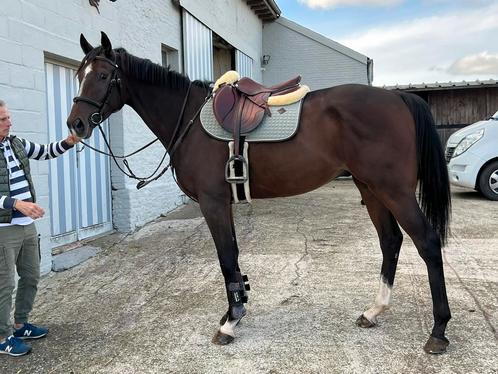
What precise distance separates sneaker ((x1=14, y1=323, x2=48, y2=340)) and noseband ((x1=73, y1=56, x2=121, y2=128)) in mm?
1566

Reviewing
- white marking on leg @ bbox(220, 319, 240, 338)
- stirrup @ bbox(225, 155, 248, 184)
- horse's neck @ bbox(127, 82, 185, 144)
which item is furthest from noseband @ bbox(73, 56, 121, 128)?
white marking on leg @ bbox(220, 319, 240, 338)

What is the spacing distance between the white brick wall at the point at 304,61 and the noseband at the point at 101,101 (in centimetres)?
1160

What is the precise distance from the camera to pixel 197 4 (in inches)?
364

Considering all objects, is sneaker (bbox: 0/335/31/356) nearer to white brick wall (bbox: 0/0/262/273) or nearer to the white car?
white brick wall (bbox: 0/0/262/273)

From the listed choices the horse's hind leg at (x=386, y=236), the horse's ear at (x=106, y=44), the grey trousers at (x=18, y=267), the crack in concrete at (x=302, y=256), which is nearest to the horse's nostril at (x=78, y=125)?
the horse's ear at (x=106, y=44)

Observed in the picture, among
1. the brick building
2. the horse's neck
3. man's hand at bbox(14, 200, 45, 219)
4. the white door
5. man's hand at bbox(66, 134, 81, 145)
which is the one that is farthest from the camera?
the white door

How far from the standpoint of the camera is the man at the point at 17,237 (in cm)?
292

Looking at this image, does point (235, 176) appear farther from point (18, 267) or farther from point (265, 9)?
point (265, 9)

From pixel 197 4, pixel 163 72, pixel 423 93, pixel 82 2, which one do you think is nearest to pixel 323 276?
pixel 163 72

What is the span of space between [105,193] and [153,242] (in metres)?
1.05

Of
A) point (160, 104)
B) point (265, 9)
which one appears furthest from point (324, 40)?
point (160, 104)

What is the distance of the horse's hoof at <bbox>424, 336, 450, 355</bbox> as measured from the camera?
2.81m

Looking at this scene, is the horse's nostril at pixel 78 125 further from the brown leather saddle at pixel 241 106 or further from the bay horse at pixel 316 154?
the brown leather saddle at pixel 241 106

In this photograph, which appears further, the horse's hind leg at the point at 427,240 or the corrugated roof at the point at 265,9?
the corrugated roof at the point at 265,9
